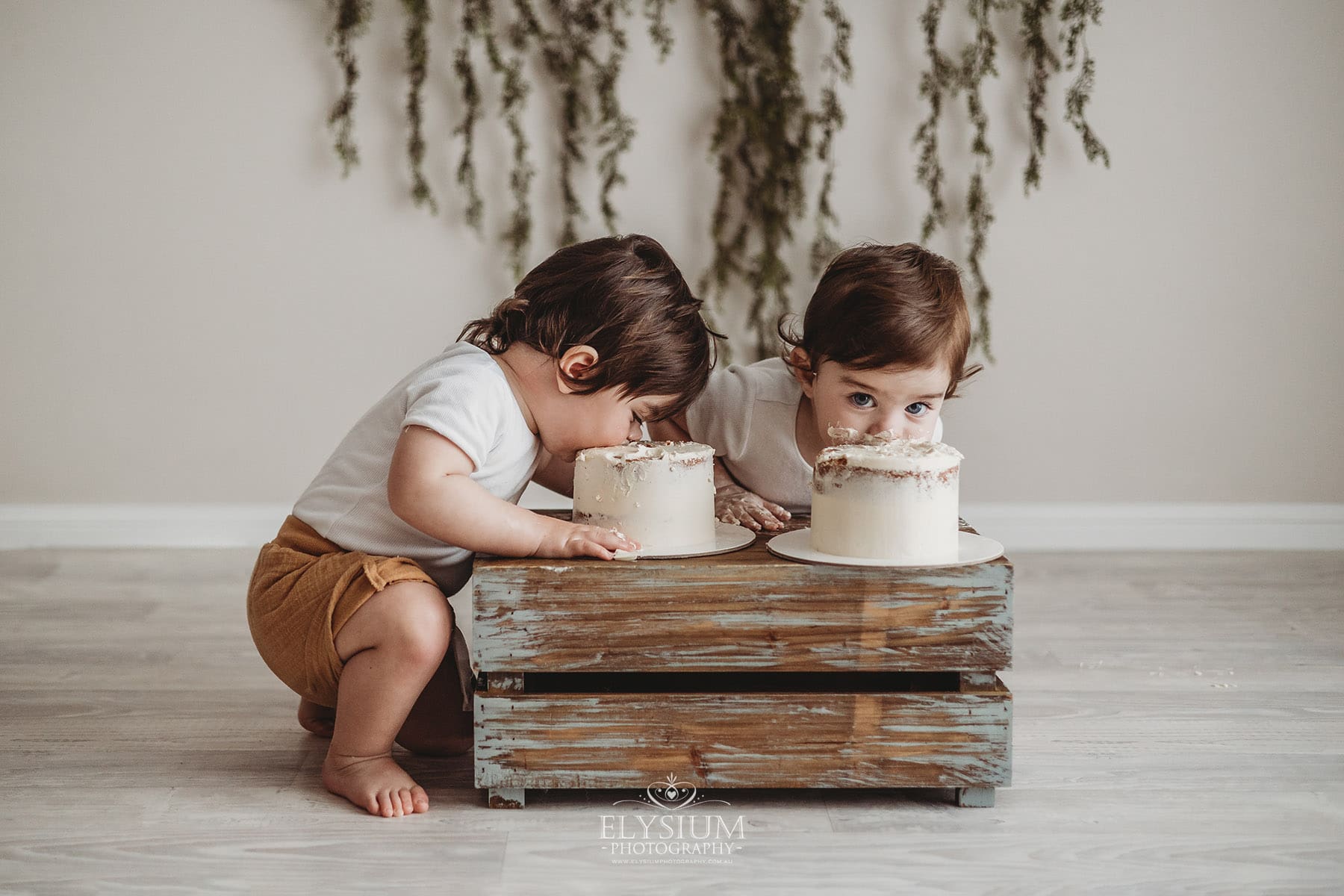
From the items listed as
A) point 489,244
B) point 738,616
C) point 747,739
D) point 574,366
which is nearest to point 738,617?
point 738,616

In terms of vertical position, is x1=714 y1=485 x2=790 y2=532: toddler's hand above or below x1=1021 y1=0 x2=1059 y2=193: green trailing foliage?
below

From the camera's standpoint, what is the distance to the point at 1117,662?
1805mm

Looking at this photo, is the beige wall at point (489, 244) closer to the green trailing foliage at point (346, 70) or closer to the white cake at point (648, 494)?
the green trailing foliage at point (346, 70)

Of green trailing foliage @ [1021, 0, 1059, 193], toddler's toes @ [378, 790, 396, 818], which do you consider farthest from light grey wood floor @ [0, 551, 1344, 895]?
green trailing foliage @ [1021, 0, 1059, 193]

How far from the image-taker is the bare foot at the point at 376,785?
125 centimetres

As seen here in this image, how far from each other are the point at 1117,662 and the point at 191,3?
91.4 inches

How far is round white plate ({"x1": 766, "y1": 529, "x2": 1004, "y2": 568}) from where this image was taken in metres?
1.18

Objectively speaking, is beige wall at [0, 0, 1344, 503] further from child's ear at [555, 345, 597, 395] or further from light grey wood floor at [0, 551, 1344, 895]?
child's ear at [555, 345, 597, 395]

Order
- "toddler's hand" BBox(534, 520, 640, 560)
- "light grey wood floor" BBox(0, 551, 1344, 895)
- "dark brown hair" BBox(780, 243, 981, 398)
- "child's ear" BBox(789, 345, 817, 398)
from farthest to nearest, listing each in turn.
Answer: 1. "child's ear" BBox(789, 345, 817, 398)
2. "dark brown hair" BBox(780, 243, 981, 398)
3. "toddler's hand" BBox(534, 520, 640, 560)
4. "light grey wood floor" BBox(0, 551, 1344, 895)

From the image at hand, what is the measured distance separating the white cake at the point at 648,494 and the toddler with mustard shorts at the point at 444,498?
0.11 ft

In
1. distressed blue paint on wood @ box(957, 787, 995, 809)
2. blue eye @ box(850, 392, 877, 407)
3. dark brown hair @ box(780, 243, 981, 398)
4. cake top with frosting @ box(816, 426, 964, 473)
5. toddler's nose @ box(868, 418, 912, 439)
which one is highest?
dark brown hair @ box(780, 243, 981, 398)

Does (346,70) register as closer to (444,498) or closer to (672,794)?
(444,498)

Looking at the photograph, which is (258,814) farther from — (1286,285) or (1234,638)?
(1286,285)

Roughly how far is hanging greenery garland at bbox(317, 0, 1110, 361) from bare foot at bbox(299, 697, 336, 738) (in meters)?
1.37
